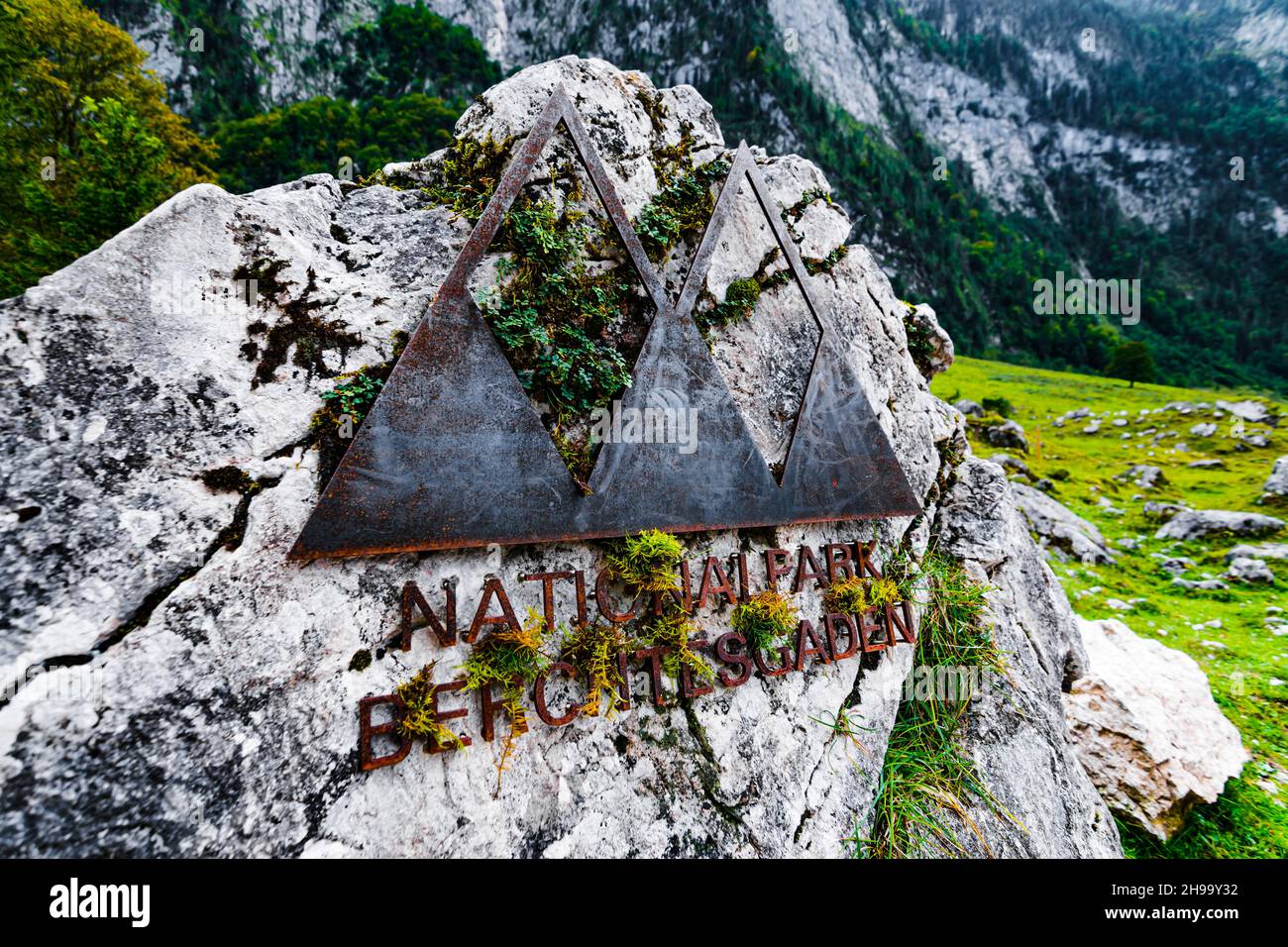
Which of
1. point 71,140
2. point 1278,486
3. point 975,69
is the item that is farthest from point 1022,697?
point 975,69

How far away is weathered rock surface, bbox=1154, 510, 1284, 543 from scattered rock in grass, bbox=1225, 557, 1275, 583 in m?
1.74

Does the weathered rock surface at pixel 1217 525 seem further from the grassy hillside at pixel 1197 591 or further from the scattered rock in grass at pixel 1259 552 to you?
the scattered rock in grass at pixel 1259 552

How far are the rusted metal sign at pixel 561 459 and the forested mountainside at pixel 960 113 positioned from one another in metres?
33.9

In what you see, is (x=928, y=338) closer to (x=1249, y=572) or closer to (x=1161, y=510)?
(x=1249, y=572)

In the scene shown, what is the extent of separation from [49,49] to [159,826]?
24.1m

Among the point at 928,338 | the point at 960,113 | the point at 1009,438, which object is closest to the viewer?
the point at 928,338

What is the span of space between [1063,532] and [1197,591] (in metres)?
2.06

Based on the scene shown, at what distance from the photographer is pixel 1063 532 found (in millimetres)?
10312

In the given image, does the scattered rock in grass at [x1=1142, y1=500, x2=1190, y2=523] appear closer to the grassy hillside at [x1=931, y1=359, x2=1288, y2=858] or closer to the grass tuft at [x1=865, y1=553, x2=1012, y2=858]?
the grassy hillside at [x1=931, y1=359, x2=1288, y2=858]

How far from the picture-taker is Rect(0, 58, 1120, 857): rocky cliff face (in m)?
2.12

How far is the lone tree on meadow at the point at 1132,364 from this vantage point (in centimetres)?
4000

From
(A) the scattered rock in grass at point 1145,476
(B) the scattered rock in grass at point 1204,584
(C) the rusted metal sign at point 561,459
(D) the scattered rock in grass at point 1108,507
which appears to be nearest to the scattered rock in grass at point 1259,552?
(B) the scattered rock in grass at point 1204,584

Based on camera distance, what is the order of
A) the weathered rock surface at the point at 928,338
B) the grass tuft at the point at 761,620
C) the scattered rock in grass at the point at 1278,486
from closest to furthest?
1. the grass tuft at the point at 761,620
2. the weathered rock surface at the point at 928,338
3. the scattered rock in grass at the point at 1278,486

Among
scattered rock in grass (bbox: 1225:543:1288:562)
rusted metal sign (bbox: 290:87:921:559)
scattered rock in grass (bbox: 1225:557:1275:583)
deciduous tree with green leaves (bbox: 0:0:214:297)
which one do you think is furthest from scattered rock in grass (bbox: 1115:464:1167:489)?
deciduous tree with green leaves (bbox: 0:0:214:297)
